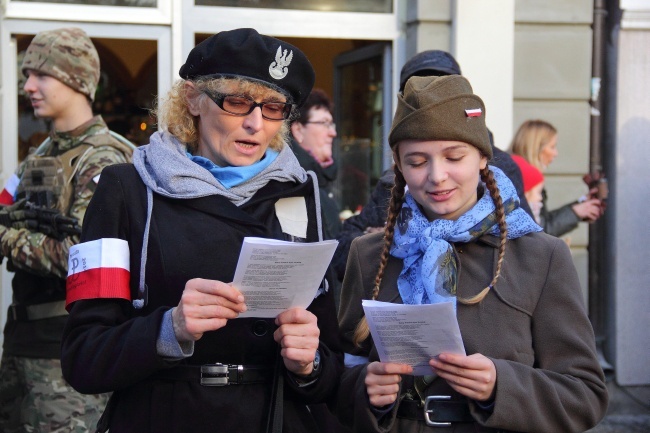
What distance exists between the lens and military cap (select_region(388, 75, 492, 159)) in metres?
2.69

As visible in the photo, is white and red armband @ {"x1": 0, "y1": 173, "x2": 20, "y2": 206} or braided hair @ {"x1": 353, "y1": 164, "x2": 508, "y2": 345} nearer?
braided hair @ {"x1": 353, "y1": 164, "x2": 508, "y2": 345}

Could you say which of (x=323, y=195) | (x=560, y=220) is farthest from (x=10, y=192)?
(x=560, y=220)

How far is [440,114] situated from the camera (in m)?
2.69

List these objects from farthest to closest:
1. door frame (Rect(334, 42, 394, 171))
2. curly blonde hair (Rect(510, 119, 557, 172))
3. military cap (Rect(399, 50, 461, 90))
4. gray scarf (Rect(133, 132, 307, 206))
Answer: door frame (Rect(334, 42, 394, 171)) < curly blonde hair (Rect(510, 119, 557, 172)) < military cap (Rect(399, 50, 461, 90)) < gray scarf (Rect(133, 132, 307, 206))

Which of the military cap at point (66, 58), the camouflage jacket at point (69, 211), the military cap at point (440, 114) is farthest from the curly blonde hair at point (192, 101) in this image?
the military cap at point (66, 58)

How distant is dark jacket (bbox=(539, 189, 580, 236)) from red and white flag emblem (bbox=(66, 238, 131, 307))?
4551mm

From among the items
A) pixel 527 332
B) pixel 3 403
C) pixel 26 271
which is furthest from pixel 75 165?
pixel 527 332

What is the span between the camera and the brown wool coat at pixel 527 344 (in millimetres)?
2586

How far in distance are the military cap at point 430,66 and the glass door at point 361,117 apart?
2709 mm

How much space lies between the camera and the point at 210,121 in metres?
2.76

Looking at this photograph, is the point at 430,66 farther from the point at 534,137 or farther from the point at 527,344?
the point at 534,137

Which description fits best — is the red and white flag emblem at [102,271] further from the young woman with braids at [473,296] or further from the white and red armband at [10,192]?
the white and red armband at [10,192]

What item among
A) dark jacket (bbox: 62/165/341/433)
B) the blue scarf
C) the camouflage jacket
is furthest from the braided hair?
the camouflage jacket

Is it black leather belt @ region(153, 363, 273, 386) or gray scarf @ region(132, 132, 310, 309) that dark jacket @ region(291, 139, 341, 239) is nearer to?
gray scarf @ region(132, 132, 310, 309)
